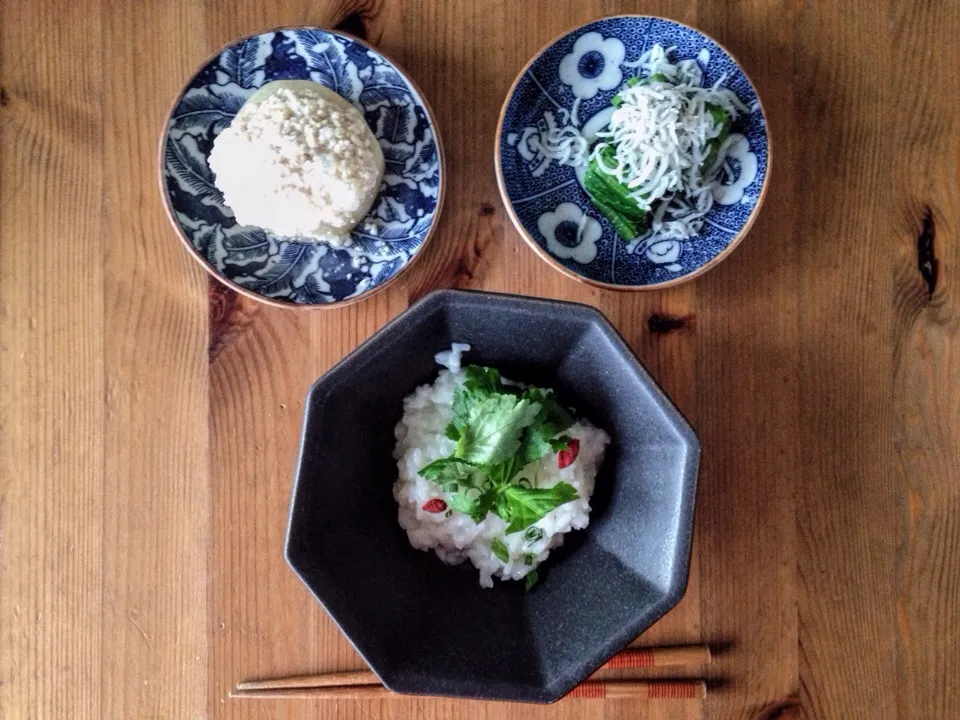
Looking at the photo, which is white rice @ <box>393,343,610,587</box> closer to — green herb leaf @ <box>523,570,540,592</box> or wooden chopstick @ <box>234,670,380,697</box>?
green herb leaf @ <box>523,570,540,592</box>

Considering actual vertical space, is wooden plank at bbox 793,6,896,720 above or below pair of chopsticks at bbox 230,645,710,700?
above

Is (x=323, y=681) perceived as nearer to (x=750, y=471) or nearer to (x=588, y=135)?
(x=750, y=471)

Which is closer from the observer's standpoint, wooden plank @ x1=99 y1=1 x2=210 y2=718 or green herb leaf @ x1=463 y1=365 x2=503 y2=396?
green herb leaf @ x1=463 y1=365 x2=503 y2=396

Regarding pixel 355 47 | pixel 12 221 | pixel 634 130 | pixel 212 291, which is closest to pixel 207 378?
pixel 212 291

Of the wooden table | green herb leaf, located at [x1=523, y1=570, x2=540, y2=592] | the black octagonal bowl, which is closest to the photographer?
the black octagonal bowl

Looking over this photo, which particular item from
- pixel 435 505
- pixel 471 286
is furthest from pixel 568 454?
pixel 471 286

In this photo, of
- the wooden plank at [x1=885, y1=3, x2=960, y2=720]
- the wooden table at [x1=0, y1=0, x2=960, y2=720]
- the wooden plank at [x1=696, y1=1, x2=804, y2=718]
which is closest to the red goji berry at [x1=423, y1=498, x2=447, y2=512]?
the wooden table at [x1=0, y1=0, x2=960, y2=720]

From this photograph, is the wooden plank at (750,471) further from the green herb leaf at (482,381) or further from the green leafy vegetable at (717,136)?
the green herb leaf at (482,381)
